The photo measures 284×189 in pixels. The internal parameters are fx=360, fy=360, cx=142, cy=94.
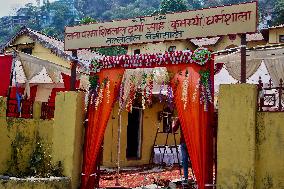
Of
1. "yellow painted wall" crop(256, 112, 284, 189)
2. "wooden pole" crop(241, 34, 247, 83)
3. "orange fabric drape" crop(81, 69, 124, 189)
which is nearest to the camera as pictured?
"yellow painted wall" crop(256, 112, 284, 189)

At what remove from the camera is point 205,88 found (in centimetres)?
687

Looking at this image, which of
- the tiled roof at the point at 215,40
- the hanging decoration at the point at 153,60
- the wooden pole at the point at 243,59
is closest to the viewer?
the wooden pole at the point at 243,59

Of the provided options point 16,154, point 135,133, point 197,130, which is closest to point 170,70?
point 197,130

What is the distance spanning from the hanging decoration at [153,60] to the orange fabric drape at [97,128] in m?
0.18

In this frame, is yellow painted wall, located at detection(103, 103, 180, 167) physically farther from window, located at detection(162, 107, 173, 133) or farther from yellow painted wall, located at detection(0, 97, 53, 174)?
yellow painted wall, located at detection(0, 97, 53, 174)

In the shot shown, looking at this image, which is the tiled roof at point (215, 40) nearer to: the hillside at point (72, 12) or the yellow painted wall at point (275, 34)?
the yellow painted wall at point (275, 34)

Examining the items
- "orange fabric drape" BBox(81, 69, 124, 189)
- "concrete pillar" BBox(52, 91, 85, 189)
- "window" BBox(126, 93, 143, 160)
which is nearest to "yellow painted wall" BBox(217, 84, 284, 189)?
"orange fabric drape" BBox(81, 69, 124, 189)

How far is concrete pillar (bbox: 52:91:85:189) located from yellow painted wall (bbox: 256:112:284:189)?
159 inches

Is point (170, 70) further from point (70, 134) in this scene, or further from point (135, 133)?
point (135, 133)

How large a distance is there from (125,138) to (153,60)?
6172 millimetres

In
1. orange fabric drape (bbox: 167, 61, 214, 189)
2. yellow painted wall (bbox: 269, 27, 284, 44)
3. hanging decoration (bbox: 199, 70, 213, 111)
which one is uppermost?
yellow painted wall (bbox: 269, 27, 284, 44)

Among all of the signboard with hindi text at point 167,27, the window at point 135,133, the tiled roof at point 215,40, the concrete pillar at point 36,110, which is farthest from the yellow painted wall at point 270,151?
the tiled roof at point 215,40

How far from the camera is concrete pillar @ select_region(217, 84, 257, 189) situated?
620 centimetres

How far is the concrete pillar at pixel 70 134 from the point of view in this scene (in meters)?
8.18
